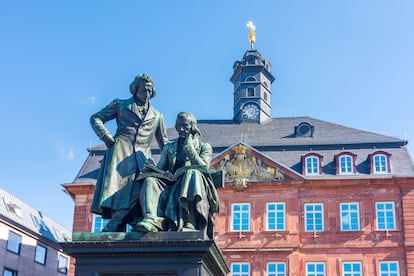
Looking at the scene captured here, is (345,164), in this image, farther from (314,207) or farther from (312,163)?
(314,207)

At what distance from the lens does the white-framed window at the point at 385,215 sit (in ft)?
106

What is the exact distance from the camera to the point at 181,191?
715 centimetres

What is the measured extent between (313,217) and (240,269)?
4454 millimetres

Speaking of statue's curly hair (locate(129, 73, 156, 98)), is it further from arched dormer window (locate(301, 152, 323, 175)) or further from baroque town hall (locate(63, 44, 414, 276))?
arched dormer window (locate(301, 152, 323, 175))

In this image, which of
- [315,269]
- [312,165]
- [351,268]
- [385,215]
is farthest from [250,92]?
[351,268]

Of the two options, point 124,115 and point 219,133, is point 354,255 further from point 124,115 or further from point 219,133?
point 124,115

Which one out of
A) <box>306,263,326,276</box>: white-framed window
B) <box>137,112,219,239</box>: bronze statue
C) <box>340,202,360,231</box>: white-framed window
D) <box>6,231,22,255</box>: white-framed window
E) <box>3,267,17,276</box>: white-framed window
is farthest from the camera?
<box>6,231,22,255</box>: white-framed window

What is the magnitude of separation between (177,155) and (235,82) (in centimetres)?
3486

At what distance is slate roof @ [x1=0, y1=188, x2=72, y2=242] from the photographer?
3844 centimetres

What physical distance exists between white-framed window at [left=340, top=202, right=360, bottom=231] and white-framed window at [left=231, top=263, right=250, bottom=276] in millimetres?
5071

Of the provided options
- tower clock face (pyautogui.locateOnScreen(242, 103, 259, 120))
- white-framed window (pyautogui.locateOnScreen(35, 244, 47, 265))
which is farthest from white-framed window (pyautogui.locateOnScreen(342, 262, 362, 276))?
white-framed window (pyautogui.locateOnScreen(35, 244, 47, 265))

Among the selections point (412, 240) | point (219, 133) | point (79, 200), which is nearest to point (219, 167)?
point (219, 133)

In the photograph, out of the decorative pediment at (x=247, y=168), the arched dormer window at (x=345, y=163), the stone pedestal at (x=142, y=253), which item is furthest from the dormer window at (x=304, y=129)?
the stone pedestal at (x=142, y=253)

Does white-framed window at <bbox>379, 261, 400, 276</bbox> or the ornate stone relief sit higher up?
the ornate stone relief
